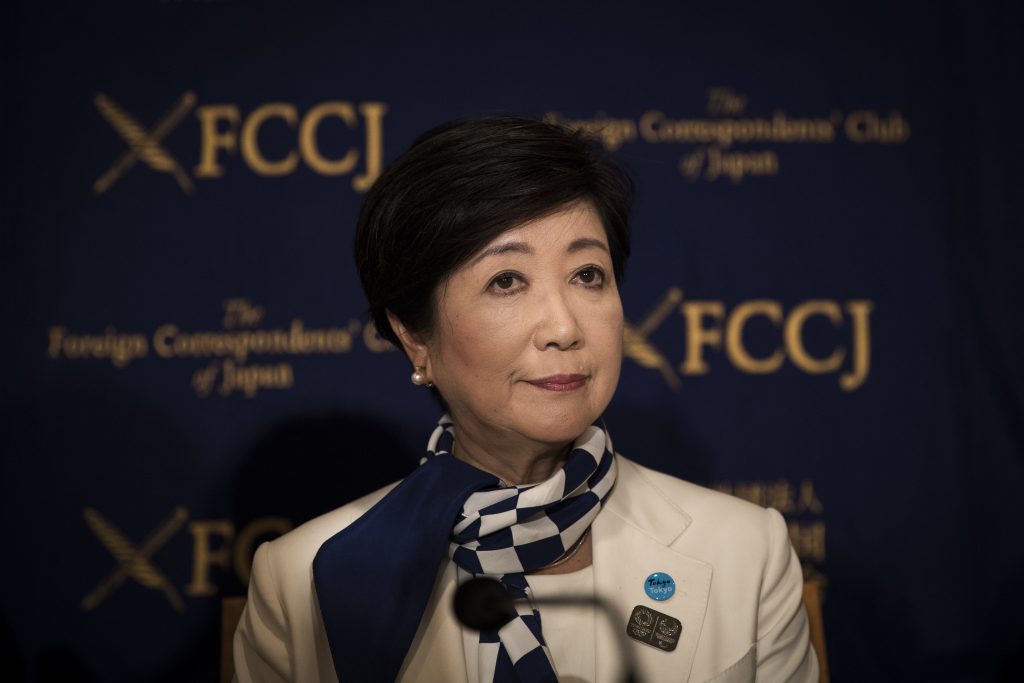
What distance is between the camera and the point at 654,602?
1535 mm

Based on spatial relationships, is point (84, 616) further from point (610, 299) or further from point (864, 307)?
point (864, 307)

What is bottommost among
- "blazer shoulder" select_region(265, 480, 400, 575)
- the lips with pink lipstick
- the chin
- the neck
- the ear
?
"blazer shoulder" select_region(265, 480, 400, 575)

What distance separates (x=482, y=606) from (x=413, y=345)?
2.30ft

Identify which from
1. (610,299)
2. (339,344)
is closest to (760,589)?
(610,299)

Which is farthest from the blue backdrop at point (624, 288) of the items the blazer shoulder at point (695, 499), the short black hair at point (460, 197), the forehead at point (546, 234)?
the forehead at point (546, 234)

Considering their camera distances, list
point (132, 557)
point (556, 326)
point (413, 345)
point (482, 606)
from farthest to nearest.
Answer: point (132, 557) < point (413, 345) < point (556, 326) < point (482, 606)

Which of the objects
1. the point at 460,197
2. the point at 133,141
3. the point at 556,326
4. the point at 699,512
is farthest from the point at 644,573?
the point at 133,141

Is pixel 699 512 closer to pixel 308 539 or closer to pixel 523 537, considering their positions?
pixel 523 537

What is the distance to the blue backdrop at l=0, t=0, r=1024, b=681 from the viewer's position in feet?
7.68

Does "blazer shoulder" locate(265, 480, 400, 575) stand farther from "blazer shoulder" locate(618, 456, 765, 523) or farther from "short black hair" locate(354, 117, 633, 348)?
"blazer shoulder" locate(618, 456, 765, 523)

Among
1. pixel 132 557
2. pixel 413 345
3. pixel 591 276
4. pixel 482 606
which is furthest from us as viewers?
pixel 132 557

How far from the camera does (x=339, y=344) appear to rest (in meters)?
2.39

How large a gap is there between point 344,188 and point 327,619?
3.96ft

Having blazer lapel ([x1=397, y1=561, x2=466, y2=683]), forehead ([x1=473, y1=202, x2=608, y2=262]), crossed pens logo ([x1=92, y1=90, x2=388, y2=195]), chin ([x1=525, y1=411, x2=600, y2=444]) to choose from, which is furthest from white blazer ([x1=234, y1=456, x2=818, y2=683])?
crossed pens logo ([x1=92, y1=90, x2=388, y2=195])
